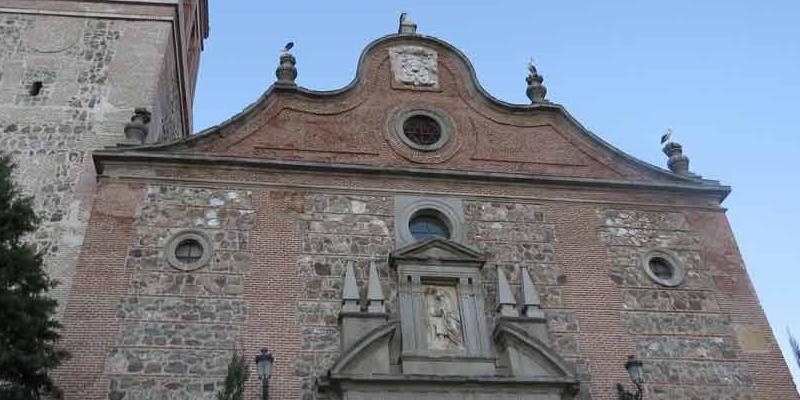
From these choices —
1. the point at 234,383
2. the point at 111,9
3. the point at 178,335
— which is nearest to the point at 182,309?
the point at 178,335

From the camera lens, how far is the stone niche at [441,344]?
11.5 metres

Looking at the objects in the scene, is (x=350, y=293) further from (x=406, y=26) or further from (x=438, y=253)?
(x=406, y=26)

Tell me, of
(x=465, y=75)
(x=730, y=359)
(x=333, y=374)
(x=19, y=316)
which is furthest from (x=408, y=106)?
(x=19, y=316)

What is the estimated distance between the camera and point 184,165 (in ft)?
45.4

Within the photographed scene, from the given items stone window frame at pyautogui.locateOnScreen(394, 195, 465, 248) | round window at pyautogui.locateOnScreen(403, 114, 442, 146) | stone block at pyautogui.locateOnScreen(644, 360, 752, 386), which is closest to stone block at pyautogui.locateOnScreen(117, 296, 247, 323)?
stone window frame at pyautogui.locateOnScreen(394, 195, 465, 248)

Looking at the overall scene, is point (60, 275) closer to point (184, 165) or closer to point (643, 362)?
point (184, 165)

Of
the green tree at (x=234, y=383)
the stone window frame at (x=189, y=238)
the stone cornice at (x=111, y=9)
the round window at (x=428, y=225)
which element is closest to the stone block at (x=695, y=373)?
the round window at (x=428, y=225)

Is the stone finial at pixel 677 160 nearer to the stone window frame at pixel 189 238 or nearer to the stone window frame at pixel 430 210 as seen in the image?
the stone window frame at pixel 430 210

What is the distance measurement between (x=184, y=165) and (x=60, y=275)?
9.47 ft

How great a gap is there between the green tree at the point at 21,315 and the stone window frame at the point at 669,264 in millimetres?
9865

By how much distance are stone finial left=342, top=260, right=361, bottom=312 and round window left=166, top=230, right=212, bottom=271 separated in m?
2.37

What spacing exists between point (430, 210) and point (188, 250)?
4392 millimetres

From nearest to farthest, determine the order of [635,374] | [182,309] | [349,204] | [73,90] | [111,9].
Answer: [635,374] < [182,309] < [349,204] < [73,90] < [111,9]

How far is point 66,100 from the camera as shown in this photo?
16281 millimetres
